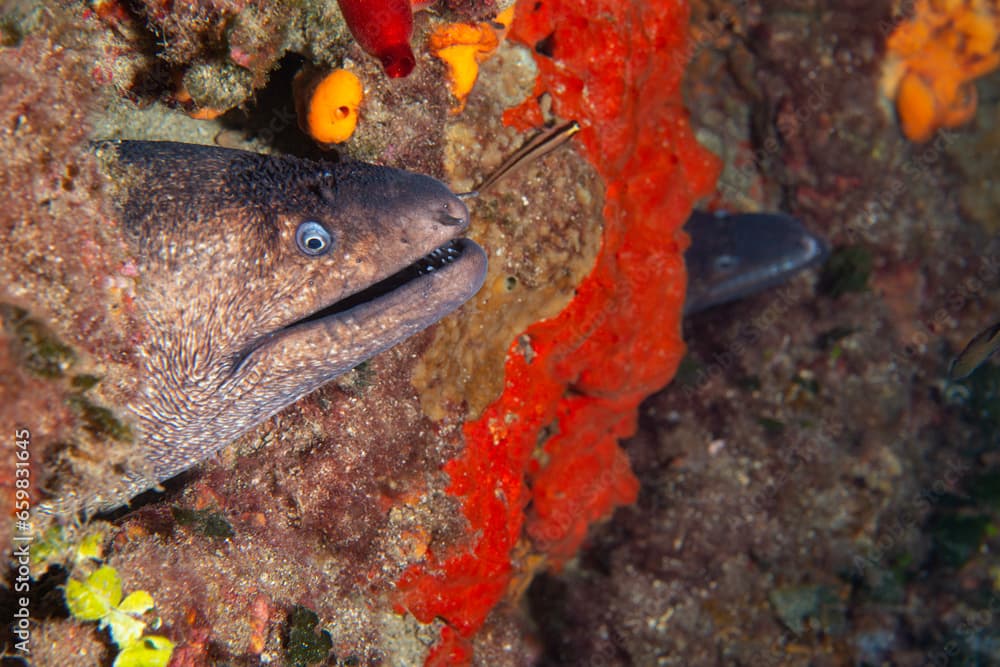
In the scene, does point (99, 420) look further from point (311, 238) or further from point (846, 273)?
point (846, 273)

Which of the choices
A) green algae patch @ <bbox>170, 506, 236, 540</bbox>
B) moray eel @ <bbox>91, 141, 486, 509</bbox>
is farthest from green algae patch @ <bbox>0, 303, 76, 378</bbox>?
green algae patch @ <bbox>170, 506, 236, 540</bbox>

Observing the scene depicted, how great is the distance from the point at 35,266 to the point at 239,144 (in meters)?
1.72

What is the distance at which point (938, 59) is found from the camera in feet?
22.8

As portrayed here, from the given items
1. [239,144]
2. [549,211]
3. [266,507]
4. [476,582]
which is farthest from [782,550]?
[239,144]

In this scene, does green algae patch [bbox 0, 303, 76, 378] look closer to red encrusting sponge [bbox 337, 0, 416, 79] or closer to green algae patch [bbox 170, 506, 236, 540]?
green algae patch [bbox 170, 506, 236, 540]

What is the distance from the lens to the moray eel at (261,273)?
7.14 ft

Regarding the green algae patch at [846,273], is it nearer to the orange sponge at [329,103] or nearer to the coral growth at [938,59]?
the coral growth at [938,59]

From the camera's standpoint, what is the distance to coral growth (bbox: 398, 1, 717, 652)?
359 centimetres

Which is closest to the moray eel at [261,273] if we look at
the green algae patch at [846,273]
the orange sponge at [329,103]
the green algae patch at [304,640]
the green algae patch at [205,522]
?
the green algae patch at [205,522]

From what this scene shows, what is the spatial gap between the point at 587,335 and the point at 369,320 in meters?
2.05

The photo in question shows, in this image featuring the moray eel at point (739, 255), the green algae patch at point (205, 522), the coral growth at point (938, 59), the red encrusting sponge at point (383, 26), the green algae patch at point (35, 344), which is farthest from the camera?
the coral growth at point (938, 59)

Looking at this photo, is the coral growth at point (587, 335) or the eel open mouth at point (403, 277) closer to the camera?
the eel open mouth at point (403, 277)

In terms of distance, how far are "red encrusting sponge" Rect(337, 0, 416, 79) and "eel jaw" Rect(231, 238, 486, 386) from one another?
36.1 inches

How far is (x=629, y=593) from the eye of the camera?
530 centimetres
